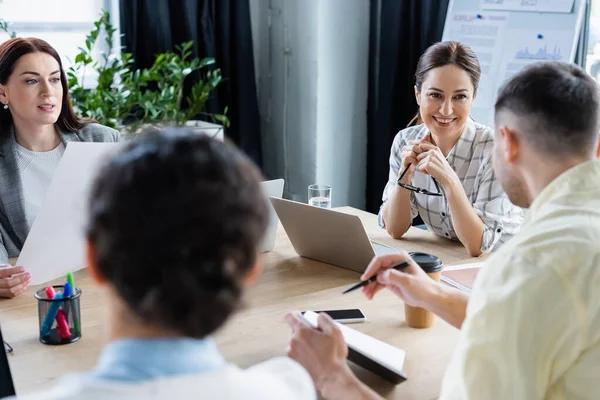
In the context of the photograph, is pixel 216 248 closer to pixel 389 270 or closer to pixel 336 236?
pixel 389 270

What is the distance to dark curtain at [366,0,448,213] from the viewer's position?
3678 mm

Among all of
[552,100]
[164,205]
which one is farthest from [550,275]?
[164,205]

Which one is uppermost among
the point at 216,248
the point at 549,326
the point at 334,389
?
the point at 216,248

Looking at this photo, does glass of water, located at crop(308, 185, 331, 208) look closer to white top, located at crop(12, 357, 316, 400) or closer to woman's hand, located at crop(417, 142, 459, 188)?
woman's hand, located at crop(417, 142, 459, 188)

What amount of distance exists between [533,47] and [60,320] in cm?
241

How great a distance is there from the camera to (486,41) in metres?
3.33

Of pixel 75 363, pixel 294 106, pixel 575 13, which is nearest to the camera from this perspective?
pixel 75 363

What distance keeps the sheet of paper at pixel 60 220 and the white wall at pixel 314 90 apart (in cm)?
215

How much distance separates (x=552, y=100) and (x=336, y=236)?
0.77 m

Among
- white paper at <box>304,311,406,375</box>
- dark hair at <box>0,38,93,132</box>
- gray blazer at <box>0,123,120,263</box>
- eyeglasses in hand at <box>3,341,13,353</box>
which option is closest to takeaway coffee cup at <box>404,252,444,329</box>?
white paper at <box>304,311,406,375</box>

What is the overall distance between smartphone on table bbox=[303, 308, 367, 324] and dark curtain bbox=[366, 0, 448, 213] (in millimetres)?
2388

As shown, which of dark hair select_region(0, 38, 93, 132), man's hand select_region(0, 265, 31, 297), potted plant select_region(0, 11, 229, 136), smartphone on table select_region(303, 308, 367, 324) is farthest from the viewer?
potted plant select_region(0, 11, 229, 136)

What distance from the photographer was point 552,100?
1165mm

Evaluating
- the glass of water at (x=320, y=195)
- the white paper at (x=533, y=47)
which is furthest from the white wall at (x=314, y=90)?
the glass of water at (x=320, y=195)
